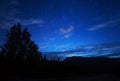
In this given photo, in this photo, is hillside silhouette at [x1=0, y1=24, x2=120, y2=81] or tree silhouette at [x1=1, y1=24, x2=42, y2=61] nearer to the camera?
hillside silhouette at [x1=0, y1=24, x2=120, y2=81]

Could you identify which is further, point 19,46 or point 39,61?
point 19,46

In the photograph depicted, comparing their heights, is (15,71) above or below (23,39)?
below

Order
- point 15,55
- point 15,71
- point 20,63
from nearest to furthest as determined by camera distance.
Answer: point 15,71 < point 20,63 < point 15,55

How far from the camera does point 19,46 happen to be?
51625mm

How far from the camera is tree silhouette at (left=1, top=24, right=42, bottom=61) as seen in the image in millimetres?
49972

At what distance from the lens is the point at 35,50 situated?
56.9 meters

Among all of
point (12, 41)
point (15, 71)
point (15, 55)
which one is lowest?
point (15, 71)

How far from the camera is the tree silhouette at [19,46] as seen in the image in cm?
4997

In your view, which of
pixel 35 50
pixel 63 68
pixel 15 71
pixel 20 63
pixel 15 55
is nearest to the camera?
pixel 15 71

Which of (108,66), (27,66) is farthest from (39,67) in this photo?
(108,66)

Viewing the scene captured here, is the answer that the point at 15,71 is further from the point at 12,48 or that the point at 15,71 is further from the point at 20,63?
the point at 12,48

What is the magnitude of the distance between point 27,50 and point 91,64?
17178mm

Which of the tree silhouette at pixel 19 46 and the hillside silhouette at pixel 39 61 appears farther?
the tree silhouette at pixel 19 46

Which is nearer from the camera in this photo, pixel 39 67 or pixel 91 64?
pixel 39 67
